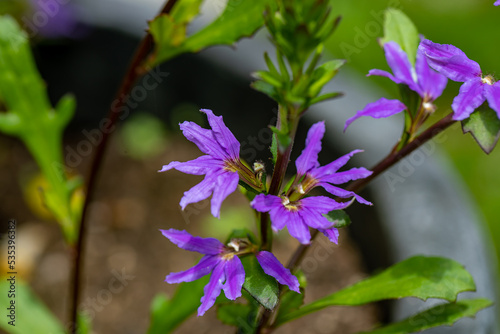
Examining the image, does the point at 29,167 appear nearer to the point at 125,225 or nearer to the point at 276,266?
the point at 125,225

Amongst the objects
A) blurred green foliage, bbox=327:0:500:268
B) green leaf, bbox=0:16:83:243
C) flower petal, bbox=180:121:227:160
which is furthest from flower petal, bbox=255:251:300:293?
blurred green foliage, bbox=327:0:500:268

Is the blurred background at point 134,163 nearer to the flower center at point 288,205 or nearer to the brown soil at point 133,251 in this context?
the brown soil at point 133,251

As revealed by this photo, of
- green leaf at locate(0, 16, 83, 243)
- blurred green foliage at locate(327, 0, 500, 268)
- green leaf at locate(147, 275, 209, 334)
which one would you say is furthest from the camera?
blurred green foliage at locate(327, 0, 500, 268)

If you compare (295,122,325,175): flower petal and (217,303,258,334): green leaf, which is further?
(217,303,258,334): green leaf

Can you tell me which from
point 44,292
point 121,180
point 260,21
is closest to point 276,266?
point 260,21

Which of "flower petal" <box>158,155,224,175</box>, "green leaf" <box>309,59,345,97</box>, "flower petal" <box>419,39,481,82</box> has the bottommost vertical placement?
"flower petal" <box>158,155,224,175</box>

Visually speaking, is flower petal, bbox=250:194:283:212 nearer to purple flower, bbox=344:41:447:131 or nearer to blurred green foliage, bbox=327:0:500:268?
purple flower, bbox=344:41:447:131

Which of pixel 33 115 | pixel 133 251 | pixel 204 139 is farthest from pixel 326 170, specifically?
pixel 133 251
